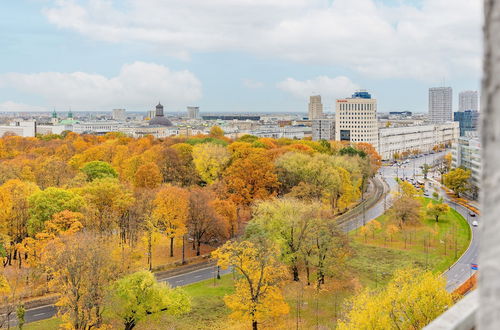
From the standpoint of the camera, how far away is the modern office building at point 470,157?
67438 millimetres

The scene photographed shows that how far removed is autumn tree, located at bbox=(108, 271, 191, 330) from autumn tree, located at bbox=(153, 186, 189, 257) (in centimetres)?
1227

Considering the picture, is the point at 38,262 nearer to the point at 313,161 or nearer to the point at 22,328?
the point at 22,328

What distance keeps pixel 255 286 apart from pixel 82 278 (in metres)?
9.99

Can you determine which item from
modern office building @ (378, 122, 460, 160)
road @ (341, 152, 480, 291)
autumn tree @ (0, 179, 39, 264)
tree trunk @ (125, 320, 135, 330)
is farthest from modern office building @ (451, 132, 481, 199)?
autumn tree @ (0, 179, 39, 264)

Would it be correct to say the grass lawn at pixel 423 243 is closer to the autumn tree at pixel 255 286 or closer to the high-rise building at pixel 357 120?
the autumn tree at pixel 255 286

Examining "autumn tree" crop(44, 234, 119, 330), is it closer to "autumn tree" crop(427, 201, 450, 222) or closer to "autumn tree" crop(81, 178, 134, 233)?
"autumn tree" crop(81, 178, 134, 233)

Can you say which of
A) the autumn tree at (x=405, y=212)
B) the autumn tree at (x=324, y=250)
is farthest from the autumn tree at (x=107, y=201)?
the autumn tree at (x=405, y=212)

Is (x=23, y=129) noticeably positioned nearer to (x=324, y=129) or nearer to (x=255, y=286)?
(x=324, y=129)

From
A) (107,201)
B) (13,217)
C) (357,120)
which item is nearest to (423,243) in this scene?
(107,201)

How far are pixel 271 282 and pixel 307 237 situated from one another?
23.3 ft

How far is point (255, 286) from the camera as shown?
1136 inches

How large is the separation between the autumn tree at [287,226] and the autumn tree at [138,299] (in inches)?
369

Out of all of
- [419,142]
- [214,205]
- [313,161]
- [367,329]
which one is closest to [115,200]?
[214,205]

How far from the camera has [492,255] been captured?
1649 millimetres
